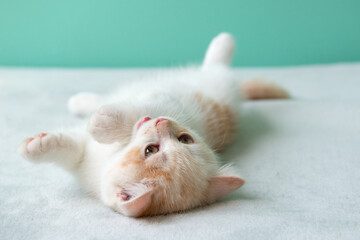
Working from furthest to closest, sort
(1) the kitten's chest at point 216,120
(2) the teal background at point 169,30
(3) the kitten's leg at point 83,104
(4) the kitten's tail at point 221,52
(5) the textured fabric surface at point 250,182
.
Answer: (2) the teal background at point 169,30 < (4) the kitten's tail at point 221,52 < (3) the kitten's leg at point 83,104 < (1) the kitten's chest at point 216,120 < (5) the textured fabric surface at point 250,182

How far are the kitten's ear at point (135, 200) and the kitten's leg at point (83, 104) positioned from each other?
1038 millimetres

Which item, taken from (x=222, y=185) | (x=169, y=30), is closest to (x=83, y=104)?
(x=222, y=185)

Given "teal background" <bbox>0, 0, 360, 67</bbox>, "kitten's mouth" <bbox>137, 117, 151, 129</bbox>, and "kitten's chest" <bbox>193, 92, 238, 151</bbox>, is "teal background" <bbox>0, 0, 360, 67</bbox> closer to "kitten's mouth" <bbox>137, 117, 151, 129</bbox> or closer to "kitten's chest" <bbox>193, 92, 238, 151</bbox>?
"kitten's chest" <bbox>193, 92, 238, 151</bbox>

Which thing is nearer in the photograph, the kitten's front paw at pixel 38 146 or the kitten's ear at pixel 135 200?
the kitten's ear at pixel 135 200

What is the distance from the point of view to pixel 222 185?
45.4 inches

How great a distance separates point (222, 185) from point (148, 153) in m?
0.23

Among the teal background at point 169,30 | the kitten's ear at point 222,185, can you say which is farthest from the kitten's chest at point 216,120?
the teal background at point 169,30

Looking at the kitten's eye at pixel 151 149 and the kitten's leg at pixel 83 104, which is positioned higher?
the kitten's leg at pixel 83 104

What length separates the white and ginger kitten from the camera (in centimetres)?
108

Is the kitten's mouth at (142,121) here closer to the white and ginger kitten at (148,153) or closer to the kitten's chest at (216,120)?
the white and ginger kitten at (148,153)

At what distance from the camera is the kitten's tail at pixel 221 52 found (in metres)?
2.29

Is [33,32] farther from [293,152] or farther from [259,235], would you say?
[259,235]

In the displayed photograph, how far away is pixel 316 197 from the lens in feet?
4.06

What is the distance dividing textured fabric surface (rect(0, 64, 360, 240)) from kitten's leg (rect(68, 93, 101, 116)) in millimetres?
60
